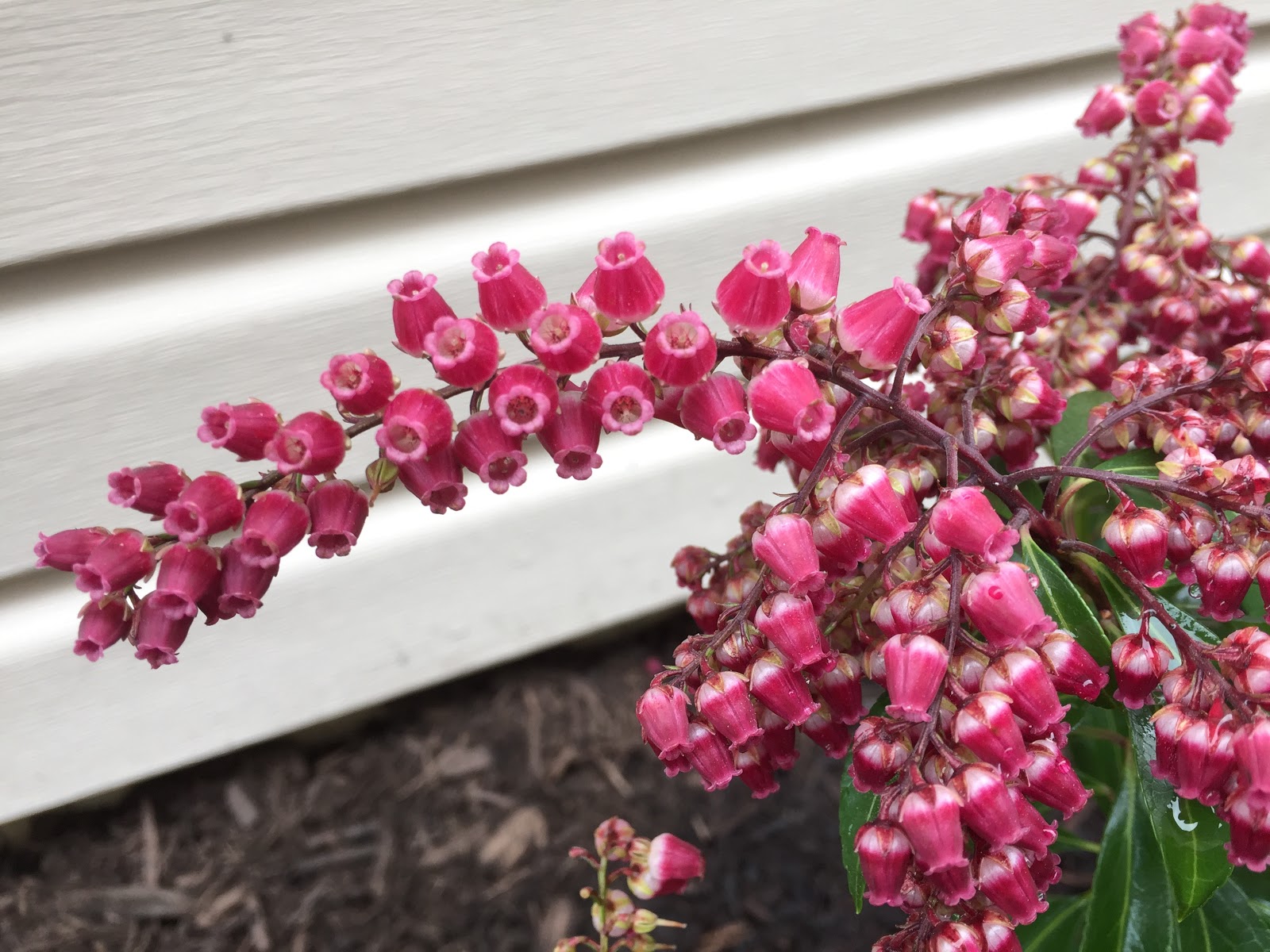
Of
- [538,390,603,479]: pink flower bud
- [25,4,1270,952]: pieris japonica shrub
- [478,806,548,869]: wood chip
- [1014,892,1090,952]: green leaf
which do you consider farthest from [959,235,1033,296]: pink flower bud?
[478,806,548,869]: wood chip

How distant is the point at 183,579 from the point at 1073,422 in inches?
21.8

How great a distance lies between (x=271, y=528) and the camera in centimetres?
38

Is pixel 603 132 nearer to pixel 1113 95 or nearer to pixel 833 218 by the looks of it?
pixel 833 218

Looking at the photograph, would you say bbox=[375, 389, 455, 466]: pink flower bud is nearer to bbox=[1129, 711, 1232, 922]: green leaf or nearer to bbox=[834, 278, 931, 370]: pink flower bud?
bbox=[834, 278, 931, 370]: pink flower bud

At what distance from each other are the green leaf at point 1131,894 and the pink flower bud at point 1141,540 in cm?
21

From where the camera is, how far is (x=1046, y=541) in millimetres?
523

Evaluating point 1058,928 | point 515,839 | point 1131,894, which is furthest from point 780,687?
point 515,839

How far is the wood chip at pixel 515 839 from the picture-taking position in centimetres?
112

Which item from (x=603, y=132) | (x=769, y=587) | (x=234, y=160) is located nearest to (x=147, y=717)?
(x=234, y=160)

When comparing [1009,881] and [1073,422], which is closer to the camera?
[1009,881]

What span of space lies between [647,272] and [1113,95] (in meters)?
0.48

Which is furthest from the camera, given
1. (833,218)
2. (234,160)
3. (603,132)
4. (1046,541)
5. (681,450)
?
(681,450)

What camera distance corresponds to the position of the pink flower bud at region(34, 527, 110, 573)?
0.40m

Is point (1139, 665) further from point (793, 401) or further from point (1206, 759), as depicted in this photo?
point (793, 401)
